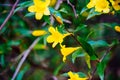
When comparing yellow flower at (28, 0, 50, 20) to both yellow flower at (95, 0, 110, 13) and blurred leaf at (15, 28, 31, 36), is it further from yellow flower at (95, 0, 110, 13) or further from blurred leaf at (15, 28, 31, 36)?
blurred leaf at (15, 28, 31, 36)

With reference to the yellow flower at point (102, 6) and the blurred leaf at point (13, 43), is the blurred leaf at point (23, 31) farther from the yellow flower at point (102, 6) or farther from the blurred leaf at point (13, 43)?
the yellow flower at point (102, 6)

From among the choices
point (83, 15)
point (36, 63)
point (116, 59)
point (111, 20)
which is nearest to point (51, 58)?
point (36, 63)

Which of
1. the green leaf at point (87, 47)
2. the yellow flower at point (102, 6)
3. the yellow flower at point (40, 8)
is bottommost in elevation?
the green leaf at point (87, 47)

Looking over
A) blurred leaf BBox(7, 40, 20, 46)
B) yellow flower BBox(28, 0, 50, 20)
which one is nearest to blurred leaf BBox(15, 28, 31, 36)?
blurred leaf BBox(7, 40, 20, 46)

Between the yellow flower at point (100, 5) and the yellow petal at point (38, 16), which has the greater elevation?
the yellow petal at point (38, 16)

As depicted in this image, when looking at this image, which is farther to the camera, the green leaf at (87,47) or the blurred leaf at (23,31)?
the blurred leaf at (23,31)

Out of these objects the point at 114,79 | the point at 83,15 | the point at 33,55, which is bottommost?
the point at 114,79

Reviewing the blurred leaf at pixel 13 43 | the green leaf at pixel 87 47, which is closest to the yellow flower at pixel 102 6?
the green leaf at pixel 87 47

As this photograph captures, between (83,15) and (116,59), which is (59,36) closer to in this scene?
(83,15)

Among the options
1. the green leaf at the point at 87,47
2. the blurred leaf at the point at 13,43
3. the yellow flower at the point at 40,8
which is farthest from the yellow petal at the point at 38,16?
the blurred leaf at the point at 13,43
